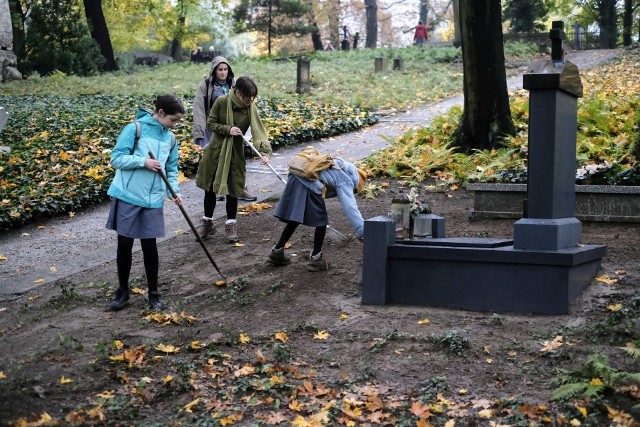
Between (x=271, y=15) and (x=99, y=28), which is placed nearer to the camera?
(x=99, y=28)

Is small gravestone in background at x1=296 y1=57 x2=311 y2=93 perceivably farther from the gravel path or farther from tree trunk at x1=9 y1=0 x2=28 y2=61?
tree trunk at x1=9 y1=0 x2=28 y2=61

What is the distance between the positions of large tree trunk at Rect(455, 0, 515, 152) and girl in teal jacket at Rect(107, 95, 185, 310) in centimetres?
619

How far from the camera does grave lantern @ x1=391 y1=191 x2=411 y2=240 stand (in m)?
7.34

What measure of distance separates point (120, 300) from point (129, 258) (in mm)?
386

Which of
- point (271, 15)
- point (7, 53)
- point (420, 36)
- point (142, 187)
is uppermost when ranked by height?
point (271, 15)

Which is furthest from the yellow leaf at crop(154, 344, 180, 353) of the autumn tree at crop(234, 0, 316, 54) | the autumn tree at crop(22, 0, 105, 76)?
the autumn tree at crop(234, 0, 316, 54)

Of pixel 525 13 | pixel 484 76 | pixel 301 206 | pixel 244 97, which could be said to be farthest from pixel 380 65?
pixel 301 206

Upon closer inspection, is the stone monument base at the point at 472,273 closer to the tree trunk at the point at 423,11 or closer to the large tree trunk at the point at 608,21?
the large tree trunk at the point at 608,21

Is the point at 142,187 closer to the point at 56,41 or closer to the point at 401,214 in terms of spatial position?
the point at 401,214

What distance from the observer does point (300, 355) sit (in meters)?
6.11

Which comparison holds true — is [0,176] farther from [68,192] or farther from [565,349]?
[565,349]

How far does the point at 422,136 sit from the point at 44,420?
9679 mm

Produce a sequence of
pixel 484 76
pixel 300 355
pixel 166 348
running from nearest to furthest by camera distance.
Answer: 1. pixel 300 355
2. pixel 166 348
3. pixel 484 76

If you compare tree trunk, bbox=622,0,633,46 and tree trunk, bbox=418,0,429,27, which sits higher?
tree trunk, bbox=418,0,429,27
